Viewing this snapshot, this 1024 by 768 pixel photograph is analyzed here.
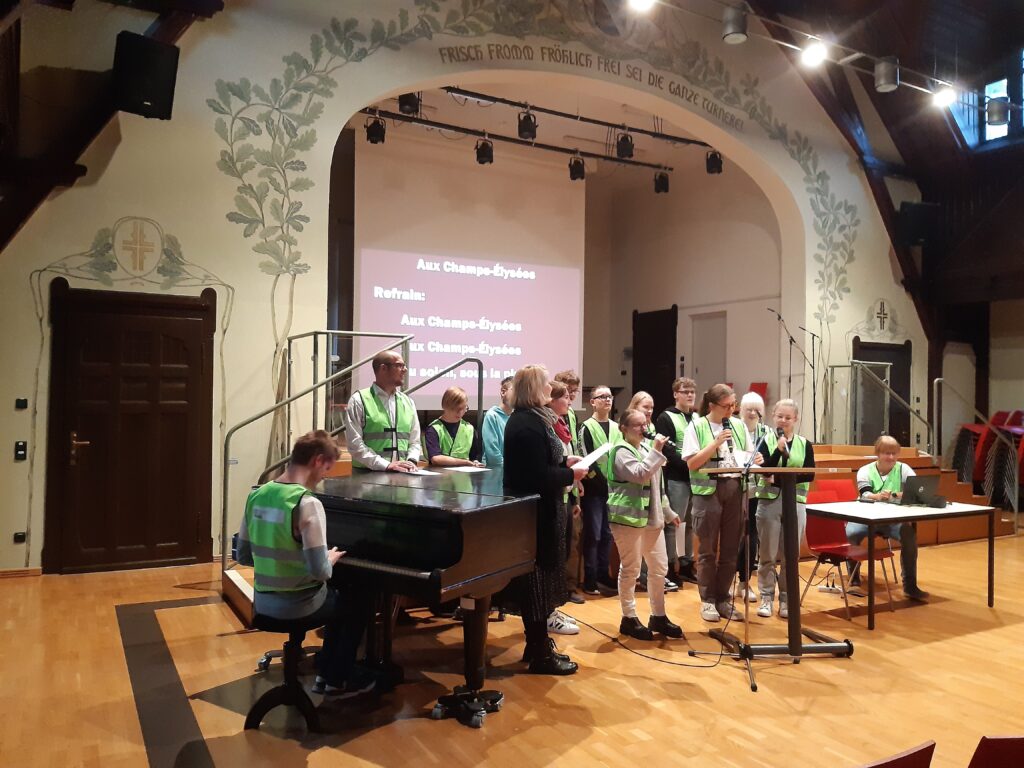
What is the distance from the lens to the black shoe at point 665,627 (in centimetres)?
411

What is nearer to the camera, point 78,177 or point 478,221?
point 78,177

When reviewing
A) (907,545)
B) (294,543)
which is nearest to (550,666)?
(294,543)

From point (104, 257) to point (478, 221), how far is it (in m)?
4.93

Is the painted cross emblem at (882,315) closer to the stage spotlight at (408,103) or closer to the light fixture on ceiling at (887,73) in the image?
the light fixture on ceiling at (887,73)

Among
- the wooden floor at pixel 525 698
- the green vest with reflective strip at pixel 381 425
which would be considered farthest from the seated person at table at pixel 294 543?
the green vest with reflective strip at pixel 381 425

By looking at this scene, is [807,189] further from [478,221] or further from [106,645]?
[106,645]

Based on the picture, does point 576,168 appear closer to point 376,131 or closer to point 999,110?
point 376,131

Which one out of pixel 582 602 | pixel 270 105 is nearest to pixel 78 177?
pixel 270 105

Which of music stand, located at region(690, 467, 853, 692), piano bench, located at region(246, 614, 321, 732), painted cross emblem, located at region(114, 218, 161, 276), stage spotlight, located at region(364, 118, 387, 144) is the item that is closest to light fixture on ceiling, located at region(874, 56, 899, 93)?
stage spotlight, located at region(364, 118, 387, 144)

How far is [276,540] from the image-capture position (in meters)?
2.71

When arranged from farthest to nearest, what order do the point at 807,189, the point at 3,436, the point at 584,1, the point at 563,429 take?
the point at 807,189 < the point at 584,1 < the point at 3,436 < the point at 563,429

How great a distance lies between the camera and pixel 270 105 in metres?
6.07

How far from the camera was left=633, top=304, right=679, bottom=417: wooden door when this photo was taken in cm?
1188

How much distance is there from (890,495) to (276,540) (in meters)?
4.16
